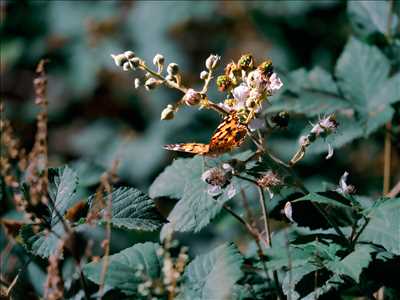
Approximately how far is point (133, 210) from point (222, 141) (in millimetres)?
283

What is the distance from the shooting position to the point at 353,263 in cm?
136

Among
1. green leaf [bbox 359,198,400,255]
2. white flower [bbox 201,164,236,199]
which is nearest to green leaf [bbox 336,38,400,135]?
green leaf [bbox 359,198,400,255]

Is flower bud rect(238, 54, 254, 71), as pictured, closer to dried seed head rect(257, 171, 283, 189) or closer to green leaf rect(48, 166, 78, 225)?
dried seed head rect(257, 171, 283, 189)

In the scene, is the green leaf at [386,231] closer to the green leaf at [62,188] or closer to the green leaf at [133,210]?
the green leaf at [133,210]

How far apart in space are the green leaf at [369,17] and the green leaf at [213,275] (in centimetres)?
132

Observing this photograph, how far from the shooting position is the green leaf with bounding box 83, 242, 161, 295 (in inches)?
56.9

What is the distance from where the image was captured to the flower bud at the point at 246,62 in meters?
1.53

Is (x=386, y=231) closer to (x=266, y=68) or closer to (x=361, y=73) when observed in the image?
(x=266, y=68)

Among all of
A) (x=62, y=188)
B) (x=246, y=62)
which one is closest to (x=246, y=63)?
(x=246, y=62)

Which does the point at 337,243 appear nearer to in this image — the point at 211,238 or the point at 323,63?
the point at 211,238

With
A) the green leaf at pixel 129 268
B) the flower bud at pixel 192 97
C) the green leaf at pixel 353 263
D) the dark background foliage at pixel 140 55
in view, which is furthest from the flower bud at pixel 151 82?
the dark background foliage at pixel 140 55

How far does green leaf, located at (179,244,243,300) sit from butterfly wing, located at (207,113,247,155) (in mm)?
204

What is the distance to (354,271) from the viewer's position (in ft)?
4.35

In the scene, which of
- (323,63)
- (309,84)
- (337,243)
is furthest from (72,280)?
(323,63)
